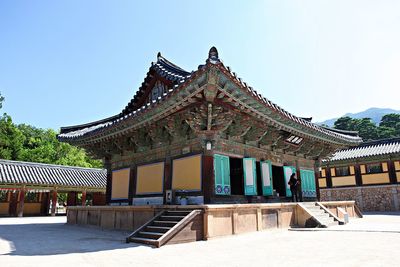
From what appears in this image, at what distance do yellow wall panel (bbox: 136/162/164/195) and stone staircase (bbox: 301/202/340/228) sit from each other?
235 inches

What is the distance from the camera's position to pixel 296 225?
11.3 m

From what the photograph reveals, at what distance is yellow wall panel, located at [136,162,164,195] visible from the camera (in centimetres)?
1199

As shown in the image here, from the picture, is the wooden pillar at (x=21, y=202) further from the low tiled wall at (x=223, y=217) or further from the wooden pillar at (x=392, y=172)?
the wooden pillar at (x=392, y=172)

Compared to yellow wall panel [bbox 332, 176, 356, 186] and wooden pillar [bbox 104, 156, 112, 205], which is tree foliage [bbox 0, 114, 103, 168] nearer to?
wooden pillar [bbox 104, 156, 112, 205]

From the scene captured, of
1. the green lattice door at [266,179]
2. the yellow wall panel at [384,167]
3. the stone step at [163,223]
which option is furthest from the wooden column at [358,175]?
the stone step at [163,223]

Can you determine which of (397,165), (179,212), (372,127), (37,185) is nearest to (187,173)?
(179,212)

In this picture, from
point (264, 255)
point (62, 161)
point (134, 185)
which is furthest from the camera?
point (62, 161)

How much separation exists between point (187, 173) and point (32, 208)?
22.3m

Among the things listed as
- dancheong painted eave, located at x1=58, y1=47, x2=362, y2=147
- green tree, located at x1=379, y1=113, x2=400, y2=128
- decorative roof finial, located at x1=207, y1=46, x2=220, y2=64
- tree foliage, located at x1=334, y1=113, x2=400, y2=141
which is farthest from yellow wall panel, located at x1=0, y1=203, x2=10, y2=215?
green tree, located at x1=379, y1=113, x2=400, y2=128

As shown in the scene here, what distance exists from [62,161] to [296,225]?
36.4 m

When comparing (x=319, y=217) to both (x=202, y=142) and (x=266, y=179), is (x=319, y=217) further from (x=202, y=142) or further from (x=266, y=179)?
(x=202, y=142)

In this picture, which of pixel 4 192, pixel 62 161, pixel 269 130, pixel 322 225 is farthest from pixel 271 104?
pixel 62 161

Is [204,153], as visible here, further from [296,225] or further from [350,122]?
[350,122]

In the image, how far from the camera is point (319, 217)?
11195 mm
